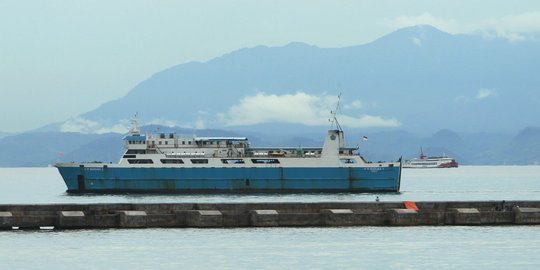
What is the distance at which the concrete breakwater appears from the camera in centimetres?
4809

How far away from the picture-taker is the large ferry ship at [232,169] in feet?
342

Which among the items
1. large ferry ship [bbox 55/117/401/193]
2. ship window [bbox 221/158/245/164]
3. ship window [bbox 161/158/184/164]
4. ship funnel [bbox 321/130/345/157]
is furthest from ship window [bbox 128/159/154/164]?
ship funnel [bbox 321/130/345/157]

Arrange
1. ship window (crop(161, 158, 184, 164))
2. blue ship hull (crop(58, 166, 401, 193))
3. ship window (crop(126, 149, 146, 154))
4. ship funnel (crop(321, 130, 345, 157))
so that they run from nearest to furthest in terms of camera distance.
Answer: blue ship hull (crop(58, 166, 401, 193)) → ship funnel (crop(321, 130, 345, 157)) → ship window (crop(161, 158, 184, 164)) → ship window (crop(126, 149, 146, 154))

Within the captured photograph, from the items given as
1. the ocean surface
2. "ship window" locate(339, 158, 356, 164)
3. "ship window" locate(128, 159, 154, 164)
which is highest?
"ship window" locate(339, 158, 356, 164)

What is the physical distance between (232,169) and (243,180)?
134 centimetres

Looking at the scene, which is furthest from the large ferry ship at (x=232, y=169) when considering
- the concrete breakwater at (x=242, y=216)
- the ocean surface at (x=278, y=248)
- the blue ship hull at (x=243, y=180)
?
the ocean surface at (x=278, y=248)

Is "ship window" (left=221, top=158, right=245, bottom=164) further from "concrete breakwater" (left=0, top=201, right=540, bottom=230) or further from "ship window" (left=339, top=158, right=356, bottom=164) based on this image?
"concrete breakwater" (left=0, top=201, right=540, bottom=230)

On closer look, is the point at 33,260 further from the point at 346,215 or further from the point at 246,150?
the point at 246,150

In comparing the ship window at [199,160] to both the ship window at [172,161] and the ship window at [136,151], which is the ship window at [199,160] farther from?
the ship window at [136,151]

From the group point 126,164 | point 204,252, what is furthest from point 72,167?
point 204,252

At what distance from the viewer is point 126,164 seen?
4166 inches

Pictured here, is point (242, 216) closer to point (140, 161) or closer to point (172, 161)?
point (172, 161)

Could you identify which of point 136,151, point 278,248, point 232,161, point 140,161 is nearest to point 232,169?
point 232,161

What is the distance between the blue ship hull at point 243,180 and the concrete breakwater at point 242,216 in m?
51.4
